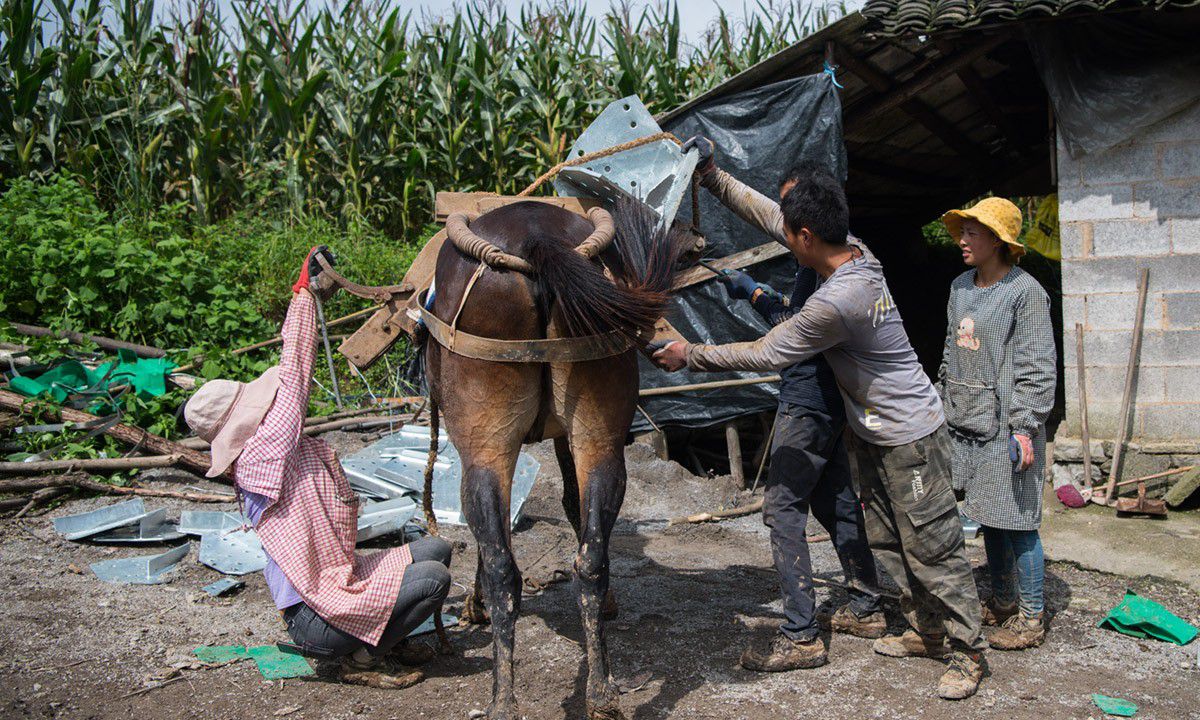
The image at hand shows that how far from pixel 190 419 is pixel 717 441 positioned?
15.5ft

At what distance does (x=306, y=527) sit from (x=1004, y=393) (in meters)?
2.80

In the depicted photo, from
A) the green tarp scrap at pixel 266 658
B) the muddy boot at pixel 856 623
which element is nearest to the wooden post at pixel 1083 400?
the muddy boot at pixel 856 623

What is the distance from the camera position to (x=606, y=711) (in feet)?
9.73

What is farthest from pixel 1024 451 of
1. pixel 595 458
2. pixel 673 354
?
pixel 595 458

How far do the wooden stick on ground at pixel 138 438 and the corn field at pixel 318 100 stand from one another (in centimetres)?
349

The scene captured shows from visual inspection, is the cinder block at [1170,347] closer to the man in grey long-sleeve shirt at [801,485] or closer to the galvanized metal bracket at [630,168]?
the man in grey long-sleeve shirt at [801,485]

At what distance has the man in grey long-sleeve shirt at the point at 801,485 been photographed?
3656 mm

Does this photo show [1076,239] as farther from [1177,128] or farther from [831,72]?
[831,72]

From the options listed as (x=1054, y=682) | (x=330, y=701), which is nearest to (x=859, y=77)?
(x=1054, y=682)

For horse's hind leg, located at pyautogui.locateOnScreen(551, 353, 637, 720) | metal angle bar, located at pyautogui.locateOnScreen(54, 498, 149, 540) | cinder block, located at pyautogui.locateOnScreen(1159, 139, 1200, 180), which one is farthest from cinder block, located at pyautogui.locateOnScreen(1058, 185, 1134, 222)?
metal angle bar, located at pyautogui.locateOnScreen(54, 498, 149, 540)

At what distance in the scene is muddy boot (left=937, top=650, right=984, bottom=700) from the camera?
130 inches

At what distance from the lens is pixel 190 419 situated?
10.7 feet

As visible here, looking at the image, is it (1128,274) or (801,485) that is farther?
(1128,274)

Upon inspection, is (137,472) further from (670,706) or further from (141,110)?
(141,110)
